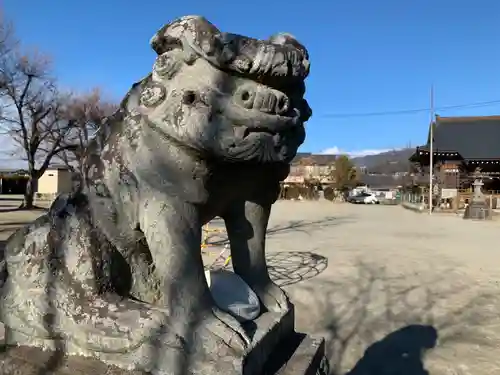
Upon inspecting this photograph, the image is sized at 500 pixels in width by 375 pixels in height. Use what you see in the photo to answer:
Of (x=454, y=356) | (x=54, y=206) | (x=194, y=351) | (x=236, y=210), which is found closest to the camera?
(x=194, y=351)

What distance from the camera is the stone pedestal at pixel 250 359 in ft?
4.61

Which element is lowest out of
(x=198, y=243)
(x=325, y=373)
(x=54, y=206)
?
(x=325, y=373)

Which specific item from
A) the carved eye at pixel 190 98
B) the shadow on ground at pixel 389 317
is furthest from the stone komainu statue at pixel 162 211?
the shadow on ground at pixel 389 317

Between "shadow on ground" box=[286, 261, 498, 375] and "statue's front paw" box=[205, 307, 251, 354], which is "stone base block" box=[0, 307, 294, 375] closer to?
"statue's front paw" box=[205, 307, 251, 354]

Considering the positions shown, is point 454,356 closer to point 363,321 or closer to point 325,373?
point 363,321

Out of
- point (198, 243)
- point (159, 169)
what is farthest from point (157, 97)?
point (198, 243)

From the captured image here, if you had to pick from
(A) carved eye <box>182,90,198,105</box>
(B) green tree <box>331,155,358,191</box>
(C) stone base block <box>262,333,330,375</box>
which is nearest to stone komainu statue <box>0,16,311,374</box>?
(A) carved eye <box>182,90,198,105</box>

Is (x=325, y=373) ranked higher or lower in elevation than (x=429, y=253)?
higher

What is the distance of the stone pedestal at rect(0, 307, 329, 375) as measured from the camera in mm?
1404

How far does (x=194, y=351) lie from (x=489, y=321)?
15.3 ft

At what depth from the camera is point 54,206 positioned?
5.21 ft

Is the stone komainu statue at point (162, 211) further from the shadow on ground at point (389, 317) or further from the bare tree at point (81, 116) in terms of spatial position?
the bare tree at point (81, 116)

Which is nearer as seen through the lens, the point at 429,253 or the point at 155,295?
the point at 155,295

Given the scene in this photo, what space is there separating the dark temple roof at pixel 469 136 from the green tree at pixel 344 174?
10.7 metres
